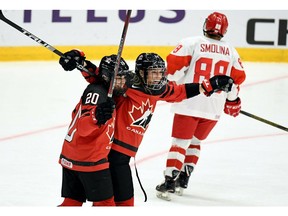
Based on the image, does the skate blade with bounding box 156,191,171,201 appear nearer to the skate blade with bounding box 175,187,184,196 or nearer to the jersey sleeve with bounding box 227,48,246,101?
the skate blade with bounding box 175,187,184,196

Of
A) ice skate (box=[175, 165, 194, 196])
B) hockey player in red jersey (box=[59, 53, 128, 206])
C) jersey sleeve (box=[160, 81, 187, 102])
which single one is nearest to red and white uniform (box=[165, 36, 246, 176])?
ice skate (box=[175, 165, 194, 196])

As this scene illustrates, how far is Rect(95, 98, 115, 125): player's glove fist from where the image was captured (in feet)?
12.2

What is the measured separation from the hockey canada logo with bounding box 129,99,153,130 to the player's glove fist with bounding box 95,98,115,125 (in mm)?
534

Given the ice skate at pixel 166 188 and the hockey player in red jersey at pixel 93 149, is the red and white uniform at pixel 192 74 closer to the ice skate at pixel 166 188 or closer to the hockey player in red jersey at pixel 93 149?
the ice skate at pixel 166 188

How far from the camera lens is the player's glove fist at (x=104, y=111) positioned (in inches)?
147

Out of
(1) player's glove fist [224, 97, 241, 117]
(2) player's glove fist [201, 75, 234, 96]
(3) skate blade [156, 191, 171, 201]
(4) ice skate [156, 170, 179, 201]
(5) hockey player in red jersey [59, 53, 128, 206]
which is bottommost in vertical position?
(3) skate blade [156, 191, 171, 201]

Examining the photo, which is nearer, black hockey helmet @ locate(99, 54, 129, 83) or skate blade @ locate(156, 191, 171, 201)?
black hockey helmet @ locate(99, 54, 129, 83)

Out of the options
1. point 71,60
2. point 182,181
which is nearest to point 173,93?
point 71,60

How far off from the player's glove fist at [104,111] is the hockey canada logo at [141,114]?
1.75 ft

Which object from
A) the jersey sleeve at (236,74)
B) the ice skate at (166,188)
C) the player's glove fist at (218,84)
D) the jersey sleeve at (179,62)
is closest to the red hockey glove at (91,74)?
the player's glove fist at (218,84)

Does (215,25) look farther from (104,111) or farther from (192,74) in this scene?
(104,111)

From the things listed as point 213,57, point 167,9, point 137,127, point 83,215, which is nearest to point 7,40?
point 167,9

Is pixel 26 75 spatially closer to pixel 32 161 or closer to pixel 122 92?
pixel 32 161

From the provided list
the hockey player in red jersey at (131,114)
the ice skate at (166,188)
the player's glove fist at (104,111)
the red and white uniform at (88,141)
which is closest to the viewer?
the player's glove fist at (104,111)
